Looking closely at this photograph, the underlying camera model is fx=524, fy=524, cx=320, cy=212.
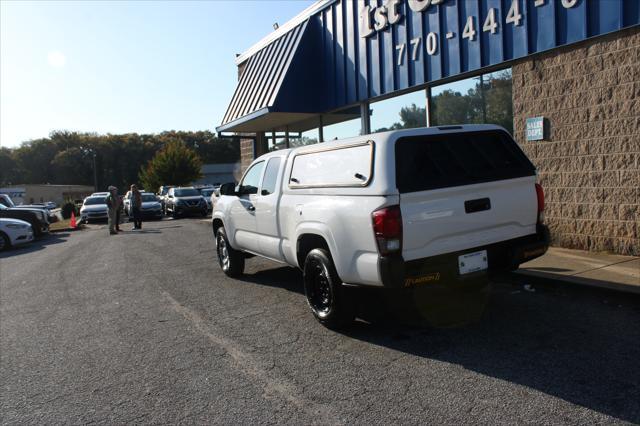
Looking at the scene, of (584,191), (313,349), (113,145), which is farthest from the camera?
(113,145)

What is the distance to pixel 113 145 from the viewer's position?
102812 mm

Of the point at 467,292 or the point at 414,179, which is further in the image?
the point at 467,292

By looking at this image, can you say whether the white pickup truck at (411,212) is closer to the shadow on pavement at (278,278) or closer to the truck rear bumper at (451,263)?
the truck rear bumper at (451,263)

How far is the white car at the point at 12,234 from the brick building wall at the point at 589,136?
14762mm

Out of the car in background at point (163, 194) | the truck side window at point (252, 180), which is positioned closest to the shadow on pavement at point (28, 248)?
the truck side window at point (252, 180)

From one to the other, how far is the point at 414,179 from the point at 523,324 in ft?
6.12

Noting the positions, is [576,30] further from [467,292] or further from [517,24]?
[467,292]

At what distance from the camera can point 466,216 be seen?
4.76 meters

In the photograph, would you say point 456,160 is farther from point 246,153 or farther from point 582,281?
point 246,153

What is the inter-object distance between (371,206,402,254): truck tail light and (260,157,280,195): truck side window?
2.50 meters

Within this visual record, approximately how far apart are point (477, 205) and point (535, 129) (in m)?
4.69

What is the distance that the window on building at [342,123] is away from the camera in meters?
13.6

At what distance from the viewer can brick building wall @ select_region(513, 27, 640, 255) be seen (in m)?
7.43

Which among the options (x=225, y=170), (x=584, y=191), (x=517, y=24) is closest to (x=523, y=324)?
(x=584, y=191)
